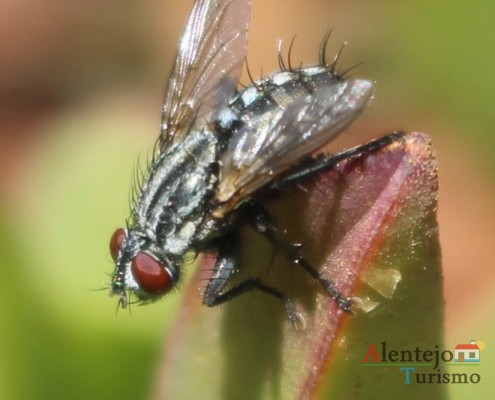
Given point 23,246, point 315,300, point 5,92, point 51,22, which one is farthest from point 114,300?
point 51,22

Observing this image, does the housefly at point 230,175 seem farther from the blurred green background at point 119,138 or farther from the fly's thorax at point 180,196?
the blurred green background at point 119,138

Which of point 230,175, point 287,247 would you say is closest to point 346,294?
point 287,247

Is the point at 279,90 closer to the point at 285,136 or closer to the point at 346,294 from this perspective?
the point at 285,136

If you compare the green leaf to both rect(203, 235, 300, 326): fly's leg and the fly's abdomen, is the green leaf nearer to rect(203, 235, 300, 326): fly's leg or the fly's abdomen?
rect(203, 235, 300, 326): fly's leg

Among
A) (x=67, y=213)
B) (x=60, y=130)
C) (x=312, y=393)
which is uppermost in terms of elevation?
(x=60, y=130)

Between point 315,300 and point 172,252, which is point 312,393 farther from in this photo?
point 172,252

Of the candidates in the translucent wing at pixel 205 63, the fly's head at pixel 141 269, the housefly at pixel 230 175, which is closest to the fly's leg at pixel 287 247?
the housefly at pixel 230 175
